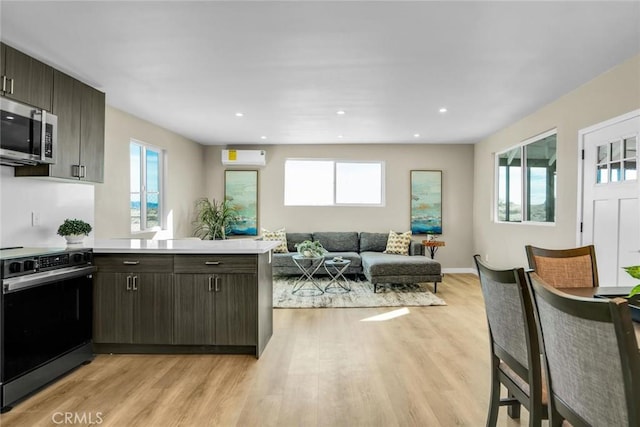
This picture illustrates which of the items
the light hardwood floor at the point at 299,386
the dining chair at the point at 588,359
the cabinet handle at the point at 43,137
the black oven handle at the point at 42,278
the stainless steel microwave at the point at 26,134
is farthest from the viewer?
the cabinet handle at the point at 43,137

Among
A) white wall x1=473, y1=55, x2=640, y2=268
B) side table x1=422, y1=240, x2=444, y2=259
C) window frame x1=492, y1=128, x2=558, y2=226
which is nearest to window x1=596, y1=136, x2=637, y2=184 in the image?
white wall x1=473, y1=55, x2=640, y2=268

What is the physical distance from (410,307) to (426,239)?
2.84 m

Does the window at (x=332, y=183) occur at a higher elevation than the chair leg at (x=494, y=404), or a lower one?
higher

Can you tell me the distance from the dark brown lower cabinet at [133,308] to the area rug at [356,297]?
182 cm

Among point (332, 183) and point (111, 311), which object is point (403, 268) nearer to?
point (332, 183)

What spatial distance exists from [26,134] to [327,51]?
235 cm

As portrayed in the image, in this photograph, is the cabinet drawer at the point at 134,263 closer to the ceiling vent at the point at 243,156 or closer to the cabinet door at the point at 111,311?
the cabinet door at the point at 111,311

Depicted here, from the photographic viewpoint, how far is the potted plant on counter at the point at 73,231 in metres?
3.21

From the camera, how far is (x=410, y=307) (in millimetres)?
4785

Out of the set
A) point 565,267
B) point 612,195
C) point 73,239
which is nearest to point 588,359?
point 565,267

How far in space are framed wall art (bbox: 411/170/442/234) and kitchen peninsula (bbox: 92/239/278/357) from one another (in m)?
4.85

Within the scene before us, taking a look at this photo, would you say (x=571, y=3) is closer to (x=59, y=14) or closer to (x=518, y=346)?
(x=518, y=346)

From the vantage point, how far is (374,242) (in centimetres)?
702

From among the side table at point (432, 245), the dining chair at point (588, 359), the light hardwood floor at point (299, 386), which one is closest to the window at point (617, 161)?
the light hardwood floor at point (299, 386)
